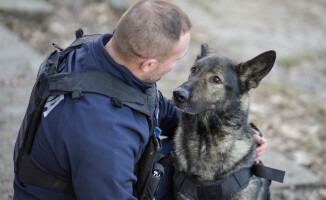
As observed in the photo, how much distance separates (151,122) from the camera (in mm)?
2420

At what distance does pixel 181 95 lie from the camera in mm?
2965

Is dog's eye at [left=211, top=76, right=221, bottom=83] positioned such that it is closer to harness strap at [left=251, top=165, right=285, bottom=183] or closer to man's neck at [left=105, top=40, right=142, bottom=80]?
harness strap at [left=251, top=165, right=285, bottom=183]

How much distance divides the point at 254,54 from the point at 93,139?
21.2 feet

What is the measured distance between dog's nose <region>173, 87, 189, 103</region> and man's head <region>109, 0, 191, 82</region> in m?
0.60

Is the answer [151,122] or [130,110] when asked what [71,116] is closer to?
[130,110]

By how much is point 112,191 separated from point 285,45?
7506 millimetres

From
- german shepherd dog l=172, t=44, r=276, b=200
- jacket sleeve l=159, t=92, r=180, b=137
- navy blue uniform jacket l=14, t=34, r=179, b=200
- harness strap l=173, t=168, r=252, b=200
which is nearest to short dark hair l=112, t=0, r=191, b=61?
navy blue uniform jacket l=14, t=34, r=179, b=200

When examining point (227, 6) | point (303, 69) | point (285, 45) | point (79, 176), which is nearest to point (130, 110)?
point (79, 176)

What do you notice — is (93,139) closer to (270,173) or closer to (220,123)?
(220,123)

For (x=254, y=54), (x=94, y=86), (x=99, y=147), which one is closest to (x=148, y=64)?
(x=94, y=86)

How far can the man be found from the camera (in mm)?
2068

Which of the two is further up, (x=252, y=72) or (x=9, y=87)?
(x=252, y=72)

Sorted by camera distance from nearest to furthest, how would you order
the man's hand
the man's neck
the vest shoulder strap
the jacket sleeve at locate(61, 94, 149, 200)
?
1. the jacket sleeve at locate(61, 94, 149, 200)
2. the vest shoulder strap
3. the man's neck
4. the man's hand

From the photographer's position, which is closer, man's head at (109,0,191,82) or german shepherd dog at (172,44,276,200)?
man's head at (109,0,191,82)
